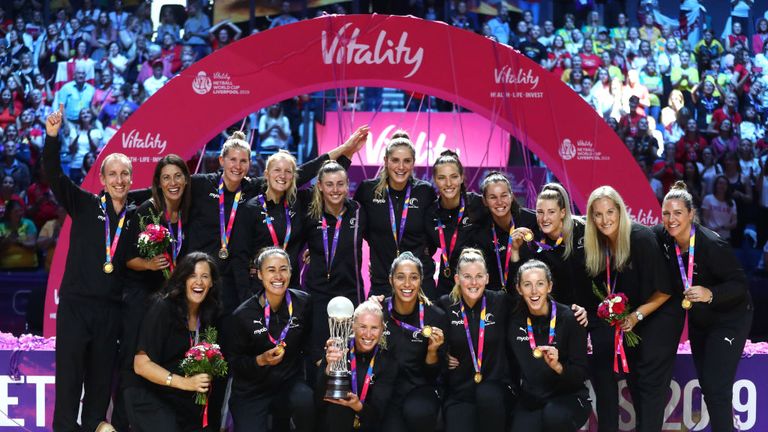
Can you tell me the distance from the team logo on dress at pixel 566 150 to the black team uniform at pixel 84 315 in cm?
322

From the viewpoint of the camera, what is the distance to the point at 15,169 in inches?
489

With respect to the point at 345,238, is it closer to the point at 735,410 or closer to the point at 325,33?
the point at 325,33

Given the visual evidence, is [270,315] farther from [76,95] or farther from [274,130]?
[76,95]

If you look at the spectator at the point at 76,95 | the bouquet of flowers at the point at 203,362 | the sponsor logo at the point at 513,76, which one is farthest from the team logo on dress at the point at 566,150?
the spectator at the point at 76,95

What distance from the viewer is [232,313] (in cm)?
587

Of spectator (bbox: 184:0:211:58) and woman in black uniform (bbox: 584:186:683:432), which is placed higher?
spectator (bbox: 184:0:211:58)

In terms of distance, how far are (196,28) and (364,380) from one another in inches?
370

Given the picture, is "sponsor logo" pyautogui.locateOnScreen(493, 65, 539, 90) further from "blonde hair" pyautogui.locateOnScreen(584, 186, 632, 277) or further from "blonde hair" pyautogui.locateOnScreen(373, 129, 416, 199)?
"blonde hair" pyautogui.locateOnScreen(584, 186, 632, 277)

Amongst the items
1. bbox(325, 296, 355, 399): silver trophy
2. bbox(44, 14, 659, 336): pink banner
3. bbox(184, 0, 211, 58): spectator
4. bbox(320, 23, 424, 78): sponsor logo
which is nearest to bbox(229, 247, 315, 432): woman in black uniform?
bbox(325, 296, 355, 399): silver trophy

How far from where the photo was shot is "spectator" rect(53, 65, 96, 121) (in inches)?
517

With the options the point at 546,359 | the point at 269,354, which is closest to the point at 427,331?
the point at 546,359

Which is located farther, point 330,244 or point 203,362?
point 330,244

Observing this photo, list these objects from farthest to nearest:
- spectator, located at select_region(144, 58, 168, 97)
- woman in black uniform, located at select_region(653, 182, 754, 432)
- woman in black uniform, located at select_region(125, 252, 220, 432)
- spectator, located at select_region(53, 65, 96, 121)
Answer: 1. spectator, located at select_region(144, 58, 168, 97)
2. spectator, located at select_region(53, 65, 96, 121)
3. woman in black uniform, located at select_region(653, 182, 754, 432)
4. woman in black uniform, located at select_region(125, 252, 220, 432)

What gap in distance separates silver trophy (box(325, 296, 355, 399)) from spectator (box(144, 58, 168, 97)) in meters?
8.39
